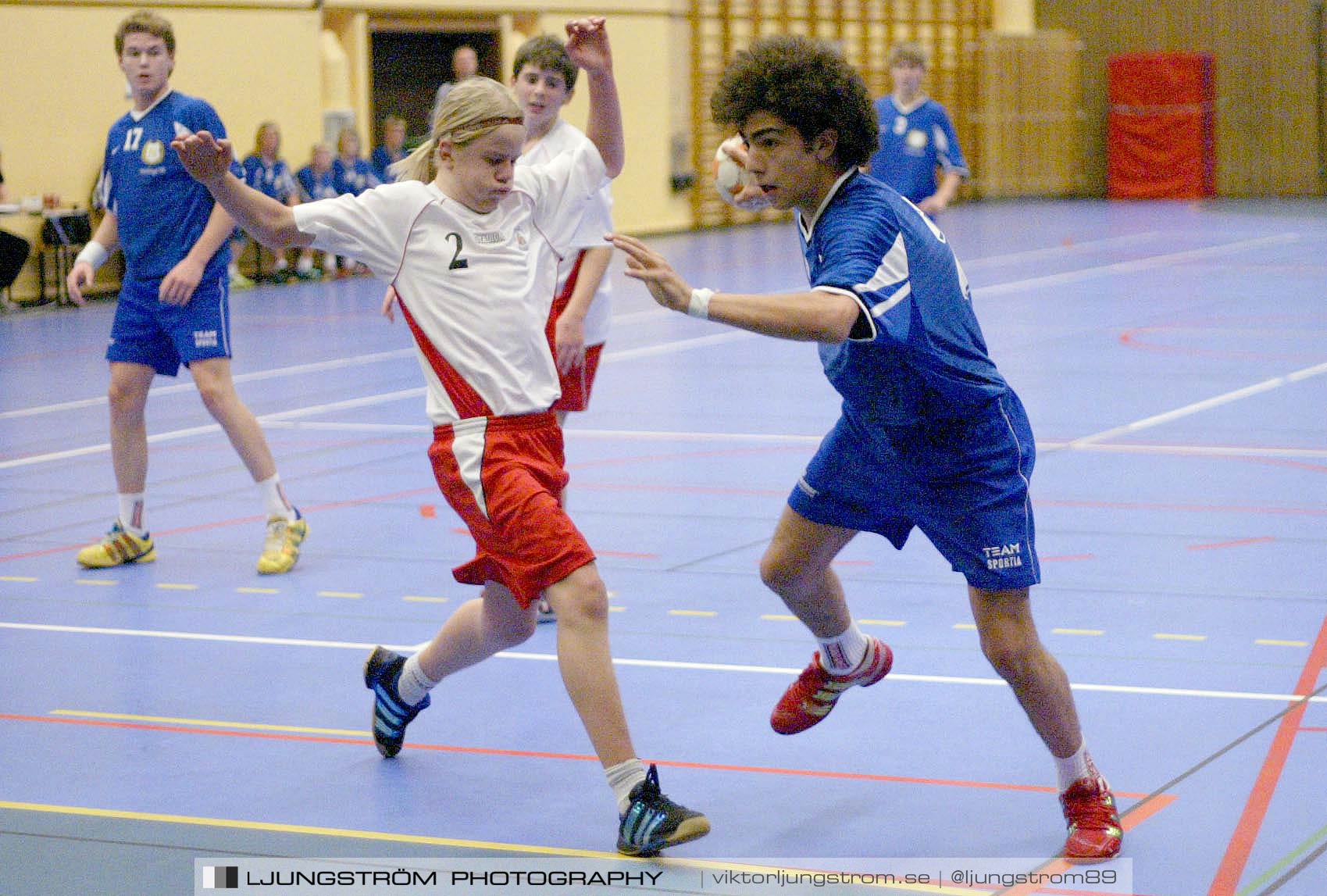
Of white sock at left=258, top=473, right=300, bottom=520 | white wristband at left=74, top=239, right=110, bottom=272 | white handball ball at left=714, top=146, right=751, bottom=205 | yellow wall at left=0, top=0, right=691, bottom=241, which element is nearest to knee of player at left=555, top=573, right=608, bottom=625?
white handball ball at left=714, top=146, right=751, bottom=205

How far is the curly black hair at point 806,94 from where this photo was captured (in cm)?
371

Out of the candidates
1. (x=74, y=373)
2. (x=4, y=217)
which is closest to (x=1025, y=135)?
(x=4, y=217)

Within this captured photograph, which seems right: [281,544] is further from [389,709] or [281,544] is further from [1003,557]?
[1003,557]

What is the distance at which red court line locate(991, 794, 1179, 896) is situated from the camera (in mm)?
3551

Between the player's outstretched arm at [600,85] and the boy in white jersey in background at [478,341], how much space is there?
0.45 meters

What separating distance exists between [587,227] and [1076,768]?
2.69m

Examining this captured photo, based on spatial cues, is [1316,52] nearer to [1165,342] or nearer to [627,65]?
[627,65]

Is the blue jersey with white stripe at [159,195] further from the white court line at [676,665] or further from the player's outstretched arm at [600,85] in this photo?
the player's outstretched arm at [600,85]

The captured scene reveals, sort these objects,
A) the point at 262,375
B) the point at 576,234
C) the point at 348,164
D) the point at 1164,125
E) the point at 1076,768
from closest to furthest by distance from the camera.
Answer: the point at 1076,768, the point at 576,234, the point at 262,375, the point at 348,164, the point at 1164,125

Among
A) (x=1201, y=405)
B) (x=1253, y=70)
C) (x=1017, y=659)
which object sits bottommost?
(x=1201, y=405)

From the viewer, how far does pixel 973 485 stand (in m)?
3.78

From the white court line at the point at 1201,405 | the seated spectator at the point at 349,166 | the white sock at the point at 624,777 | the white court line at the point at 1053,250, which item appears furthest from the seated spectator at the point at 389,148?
the white sock at the point at 624,777

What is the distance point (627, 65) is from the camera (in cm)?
2420

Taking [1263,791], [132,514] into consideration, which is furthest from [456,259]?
[132,514]
